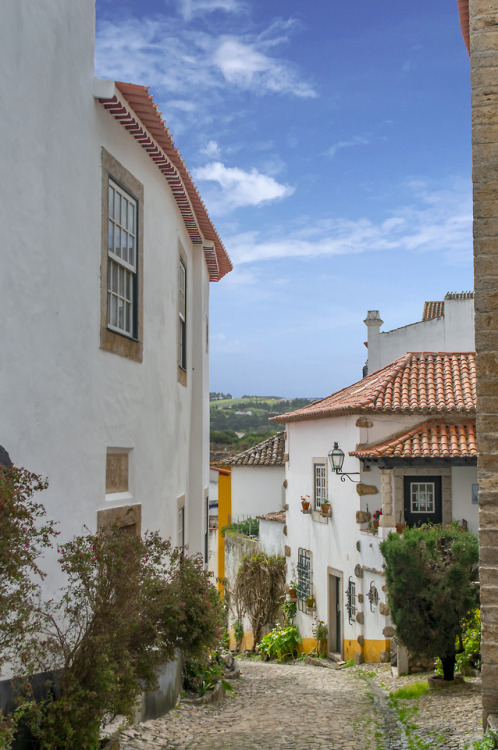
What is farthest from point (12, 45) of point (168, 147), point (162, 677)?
point (162, 677)

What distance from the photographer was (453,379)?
18984mm

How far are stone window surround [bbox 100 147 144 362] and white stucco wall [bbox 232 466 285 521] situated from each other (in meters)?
21.3

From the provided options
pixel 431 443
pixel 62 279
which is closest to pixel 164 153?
pixel 62 279

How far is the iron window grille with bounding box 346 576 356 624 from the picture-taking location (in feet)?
59.4

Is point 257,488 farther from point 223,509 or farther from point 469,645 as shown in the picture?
point 469,645

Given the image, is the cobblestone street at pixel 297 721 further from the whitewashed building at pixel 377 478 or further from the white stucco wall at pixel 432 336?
the white stucco wall at pixel 432 336

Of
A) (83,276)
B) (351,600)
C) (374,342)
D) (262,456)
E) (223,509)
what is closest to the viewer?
(83,276)

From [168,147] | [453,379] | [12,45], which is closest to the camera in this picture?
[12,45]

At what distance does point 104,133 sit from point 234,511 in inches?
951

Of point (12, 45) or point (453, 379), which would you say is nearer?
point (12, 45)

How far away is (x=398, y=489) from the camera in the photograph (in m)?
16.7

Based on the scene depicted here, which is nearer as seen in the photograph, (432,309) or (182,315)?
(182,315)

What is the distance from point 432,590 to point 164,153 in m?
7.66

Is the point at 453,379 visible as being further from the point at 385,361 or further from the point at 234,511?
the point at 234,511
